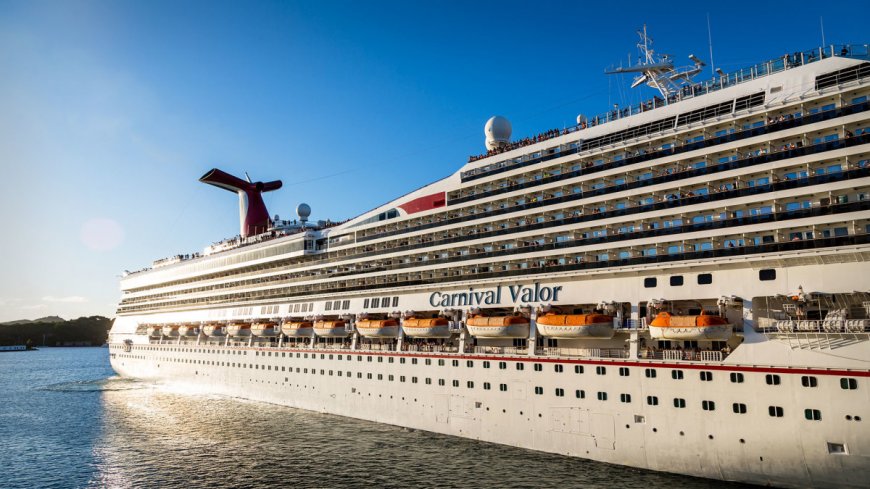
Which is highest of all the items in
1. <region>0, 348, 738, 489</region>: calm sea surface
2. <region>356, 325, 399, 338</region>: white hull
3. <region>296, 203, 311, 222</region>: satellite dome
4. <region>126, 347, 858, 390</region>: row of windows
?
<region>296, 203, 311, 222</region>: satellite dome

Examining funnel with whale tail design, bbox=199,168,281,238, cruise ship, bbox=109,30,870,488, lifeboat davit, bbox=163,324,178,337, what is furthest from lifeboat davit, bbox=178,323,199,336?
cruise ship, bbox=109,30,870,488

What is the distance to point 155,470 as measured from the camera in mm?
25312

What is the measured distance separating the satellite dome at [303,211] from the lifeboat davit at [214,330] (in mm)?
13841

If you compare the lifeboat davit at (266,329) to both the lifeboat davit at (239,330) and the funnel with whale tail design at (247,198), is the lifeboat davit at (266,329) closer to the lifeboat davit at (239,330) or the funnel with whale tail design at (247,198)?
the lifeboat davit at (239,330)

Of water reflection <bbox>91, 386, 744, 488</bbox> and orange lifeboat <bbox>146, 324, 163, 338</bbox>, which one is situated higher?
orange lifeboat <bbox>146, 324, 163, 338</bbox>

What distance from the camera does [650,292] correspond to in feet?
77.3

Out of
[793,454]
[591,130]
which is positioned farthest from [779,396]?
[591,130]

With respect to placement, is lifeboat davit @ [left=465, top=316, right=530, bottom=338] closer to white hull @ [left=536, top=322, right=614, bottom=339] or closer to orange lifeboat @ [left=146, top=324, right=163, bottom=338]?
white hull @ [left=536, top=322, right=614, bottom=339]

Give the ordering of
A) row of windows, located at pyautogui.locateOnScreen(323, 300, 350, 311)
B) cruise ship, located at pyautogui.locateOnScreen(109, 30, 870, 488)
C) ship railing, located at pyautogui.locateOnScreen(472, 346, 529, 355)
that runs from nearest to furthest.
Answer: cruise ship, located at pyautogui.locateOnScreen(109, 30, 870, 488) < ship railing, located at pyautogui.locateOnScreen(472, 346, 529, 355) < row of windows, located at pyautogui.locateOnScreen(323, 300, 350, 311)

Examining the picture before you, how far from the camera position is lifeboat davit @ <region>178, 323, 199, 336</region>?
53.8 m

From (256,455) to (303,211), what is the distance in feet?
110

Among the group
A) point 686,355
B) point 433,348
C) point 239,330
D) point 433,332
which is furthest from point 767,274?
point 239,330

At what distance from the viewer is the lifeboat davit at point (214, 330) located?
49.8 m

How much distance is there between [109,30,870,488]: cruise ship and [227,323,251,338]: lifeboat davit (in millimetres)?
9229
